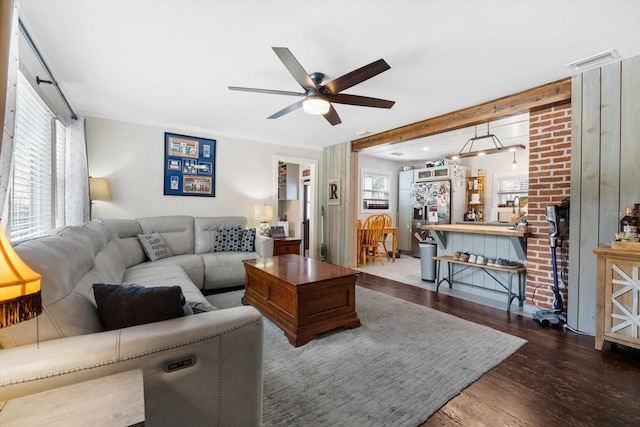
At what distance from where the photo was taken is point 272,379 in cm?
183

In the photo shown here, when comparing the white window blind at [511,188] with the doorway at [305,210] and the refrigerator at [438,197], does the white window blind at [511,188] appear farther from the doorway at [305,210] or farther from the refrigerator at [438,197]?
the doorway at [305,210]

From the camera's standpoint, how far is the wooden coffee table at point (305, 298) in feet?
7.57

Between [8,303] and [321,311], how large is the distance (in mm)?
1975

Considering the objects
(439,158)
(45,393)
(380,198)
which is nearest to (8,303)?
(45,393)

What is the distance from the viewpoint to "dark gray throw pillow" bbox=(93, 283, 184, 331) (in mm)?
1208

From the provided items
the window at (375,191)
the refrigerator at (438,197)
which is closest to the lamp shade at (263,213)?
the window at (375,191)

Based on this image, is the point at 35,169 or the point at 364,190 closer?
the point at 35,169

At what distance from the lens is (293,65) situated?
204 cm

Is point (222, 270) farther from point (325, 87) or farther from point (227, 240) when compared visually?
point (325, 87)

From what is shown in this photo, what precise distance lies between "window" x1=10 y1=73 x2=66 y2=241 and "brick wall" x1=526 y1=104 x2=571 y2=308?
4368 millimetres

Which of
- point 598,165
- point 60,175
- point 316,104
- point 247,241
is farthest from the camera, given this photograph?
point 247,241

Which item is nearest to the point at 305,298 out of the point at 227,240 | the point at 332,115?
the point at 332,115

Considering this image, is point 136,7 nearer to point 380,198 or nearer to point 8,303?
point 8,303

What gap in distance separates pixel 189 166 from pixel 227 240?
1400 mm
